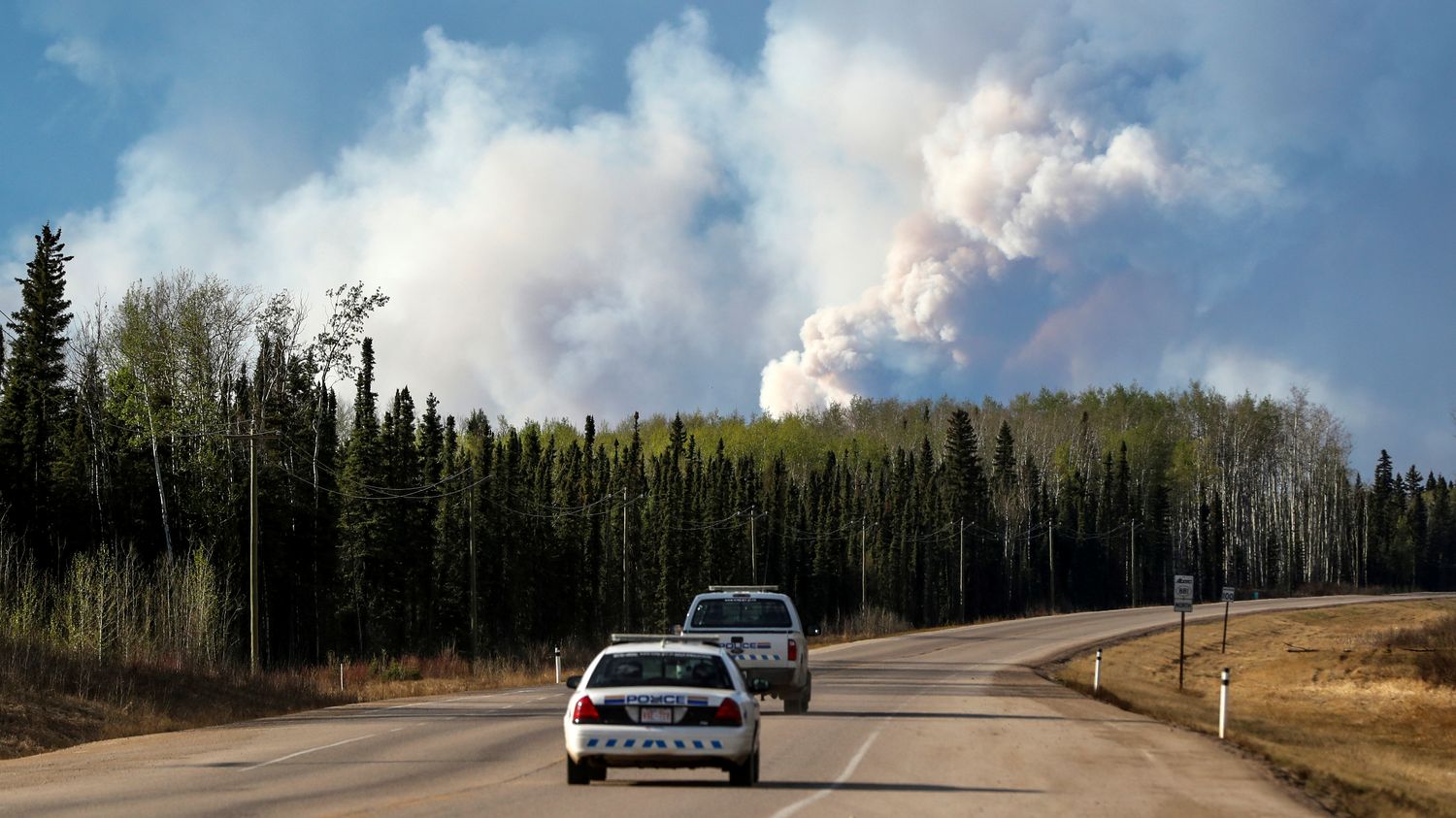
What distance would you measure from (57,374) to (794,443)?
344 feet

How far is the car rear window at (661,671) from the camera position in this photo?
14.6 metres

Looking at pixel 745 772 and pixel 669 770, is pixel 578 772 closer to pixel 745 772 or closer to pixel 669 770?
pixel 745 772

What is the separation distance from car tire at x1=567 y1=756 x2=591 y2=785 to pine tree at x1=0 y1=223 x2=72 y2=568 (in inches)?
1961

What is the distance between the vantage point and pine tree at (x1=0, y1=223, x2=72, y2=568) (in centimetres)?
5869

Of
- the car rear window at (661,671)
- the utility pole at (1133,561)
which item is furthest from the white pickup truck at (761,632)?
the utility pole at (1133,561)

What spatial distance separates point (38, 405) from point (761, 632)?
48.8 metres

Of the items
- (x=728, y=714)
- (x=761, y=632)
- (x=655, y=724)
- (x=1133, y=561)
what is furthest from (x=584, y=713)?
(x=1133, y=561)

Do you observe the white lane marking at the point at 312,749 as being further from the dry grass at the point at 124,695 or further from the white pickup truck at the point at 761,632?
the white pickup truck at the point at 761,632

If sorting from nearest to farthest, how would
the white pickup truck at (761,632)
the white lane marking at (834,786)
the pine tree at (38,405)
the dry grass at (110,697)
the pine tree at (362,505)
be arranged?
the white lane marking at (834,786)
the white pickup truck at (761,632)
the dry grass at (110,697)
the pine tree at (38,405)
the pine tree at (362,505)

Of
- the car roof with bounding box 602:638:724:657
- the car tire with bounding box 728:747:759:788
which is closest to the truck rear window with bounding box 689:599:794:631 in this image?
the car roof with bounding box 602:638:724:657

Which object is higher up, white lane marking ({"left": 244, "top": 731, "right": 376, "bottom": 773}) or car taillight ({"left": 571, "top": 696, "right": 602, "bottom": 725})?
car taillight ({"left": 571, "top": 696, "right": 602, "bottom": 725})

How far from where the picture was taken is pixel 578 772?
48.3 ft

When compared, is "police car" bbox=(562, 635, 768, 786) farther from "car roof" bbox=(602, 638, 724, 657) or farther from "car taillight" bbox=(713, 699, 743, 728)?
"car roof" bbox=(602, 638, 724, 657)

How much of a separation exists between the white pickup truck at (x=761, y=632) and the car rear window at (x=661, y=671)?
31.7 ft
